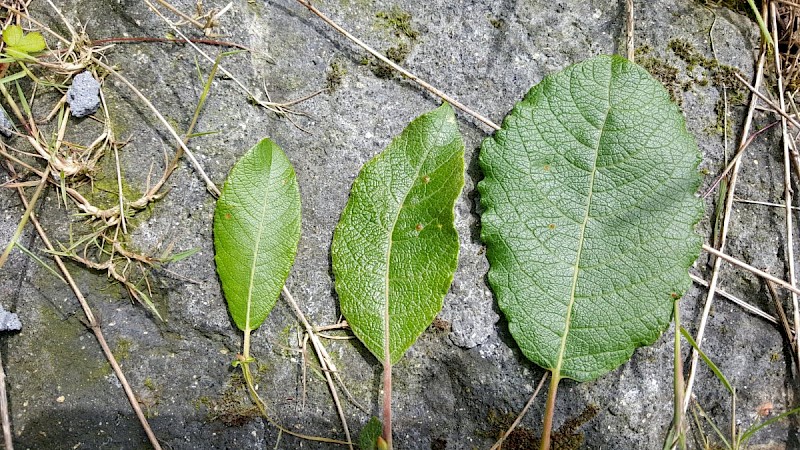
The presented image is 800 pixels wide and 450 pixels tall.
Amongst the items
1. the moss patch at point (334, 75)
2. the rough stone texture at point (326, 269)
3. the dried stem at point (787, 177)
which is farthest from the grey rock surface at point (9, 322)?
the dried stem at point (787, 177)

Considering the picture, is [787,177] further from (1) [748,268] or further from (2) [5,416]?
(2) [5,416]

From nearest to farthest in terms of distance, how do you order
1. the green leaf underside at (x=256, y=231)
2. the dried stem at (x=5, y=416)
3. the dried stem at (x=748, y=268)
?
the dried stem at (x=5, y=416)
the green leaf underside at (x=256, y=231)
the dried stem at (x=748, y=268)

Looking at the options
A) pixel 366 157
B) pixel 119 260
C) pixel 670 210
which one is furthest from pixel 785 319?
pixel 119 260

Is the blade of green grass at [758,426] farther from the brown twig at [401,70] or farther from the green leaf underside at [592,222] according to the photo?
the brown twig at [401,70]

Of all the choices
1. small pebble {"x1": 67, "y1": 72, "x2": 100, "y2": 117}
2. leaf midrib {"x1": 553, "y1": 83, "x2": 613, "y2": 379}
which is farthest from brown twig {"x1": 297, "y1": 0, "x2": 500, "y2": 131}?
small pebble {"x1": 67, "y1": 72, "x2": 100, "y2": 117}

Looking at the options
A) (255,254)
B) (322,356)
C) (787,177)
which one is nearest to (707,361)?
(787,177)

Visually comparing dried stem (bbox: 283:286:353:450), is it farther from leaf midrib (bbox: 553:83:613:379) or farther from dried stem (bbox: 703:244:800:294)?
dried stem (bbox: 703:244:800:294)
